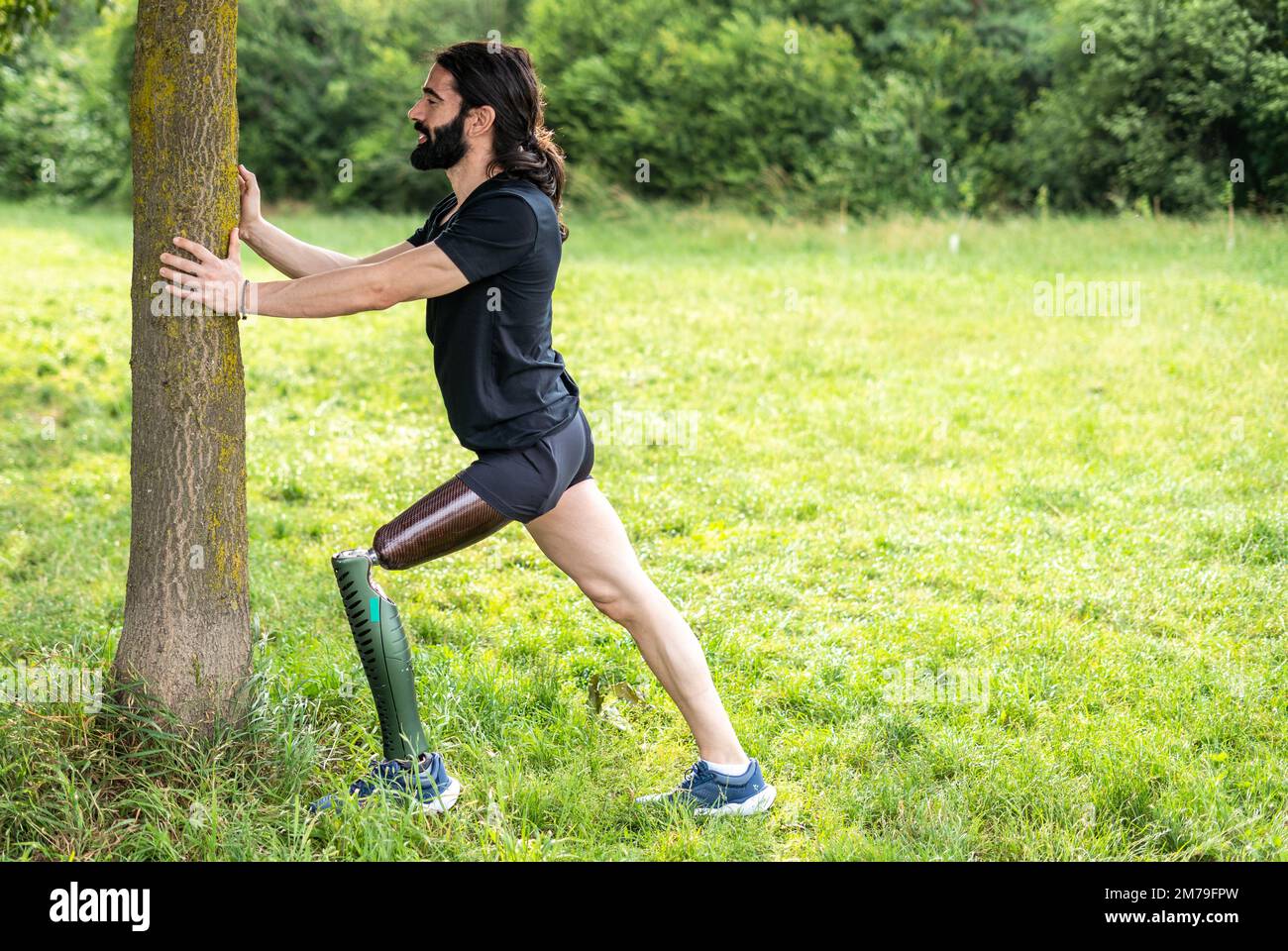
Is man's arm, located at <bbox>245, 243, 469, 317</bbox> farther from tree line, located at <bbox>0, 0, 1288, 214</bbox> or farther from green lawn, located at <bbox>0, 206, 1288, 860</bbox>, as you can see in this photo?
tree line, located at <bbox>0, 0, 1288, 214</bbox>

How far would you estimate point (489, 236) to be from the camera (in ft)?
10.3

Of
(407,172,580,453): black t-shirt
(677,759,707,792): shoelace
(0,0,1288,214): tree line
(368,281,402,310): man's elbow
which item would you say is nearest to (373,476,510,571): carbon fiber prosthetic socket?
(407,172,580,453): black t-shirt

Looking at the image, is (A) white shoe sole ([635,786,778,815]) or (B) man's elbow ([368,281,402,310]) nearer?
(B) man's elbow ([368,281,402,310])

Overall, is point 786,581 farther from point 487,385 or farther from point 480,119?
point 480,119

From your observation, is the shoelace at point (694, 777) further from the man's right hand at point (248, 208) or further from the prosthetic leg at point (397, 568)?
the man's right hand at point (248, 208)

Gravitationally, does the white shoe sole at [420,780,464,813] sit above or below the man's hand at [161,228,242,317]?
below

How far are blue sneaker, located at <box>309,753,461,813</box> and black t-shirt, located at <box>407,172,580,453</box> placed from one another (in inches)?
35.8

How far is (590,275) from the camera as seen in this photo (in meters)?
12.6

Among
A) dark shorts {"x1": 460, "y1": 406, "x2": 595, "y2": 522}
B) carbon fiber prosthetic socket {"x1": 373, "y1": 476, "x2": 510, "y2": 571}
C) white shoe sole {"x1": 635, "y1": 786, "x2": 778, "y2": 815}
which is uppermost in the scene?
dark shorts {"x1": 460, "y1": 406, "x2": 595, "y2": 522}

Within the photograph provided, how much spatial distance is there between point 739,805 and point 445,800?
2.73 ft

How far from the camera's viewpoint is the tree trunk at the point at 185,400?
3389mm

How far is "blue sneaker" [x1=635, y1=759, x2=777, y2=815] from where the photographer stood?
3469 mm

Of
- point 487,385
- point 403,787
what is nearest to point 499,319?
point 487,385
